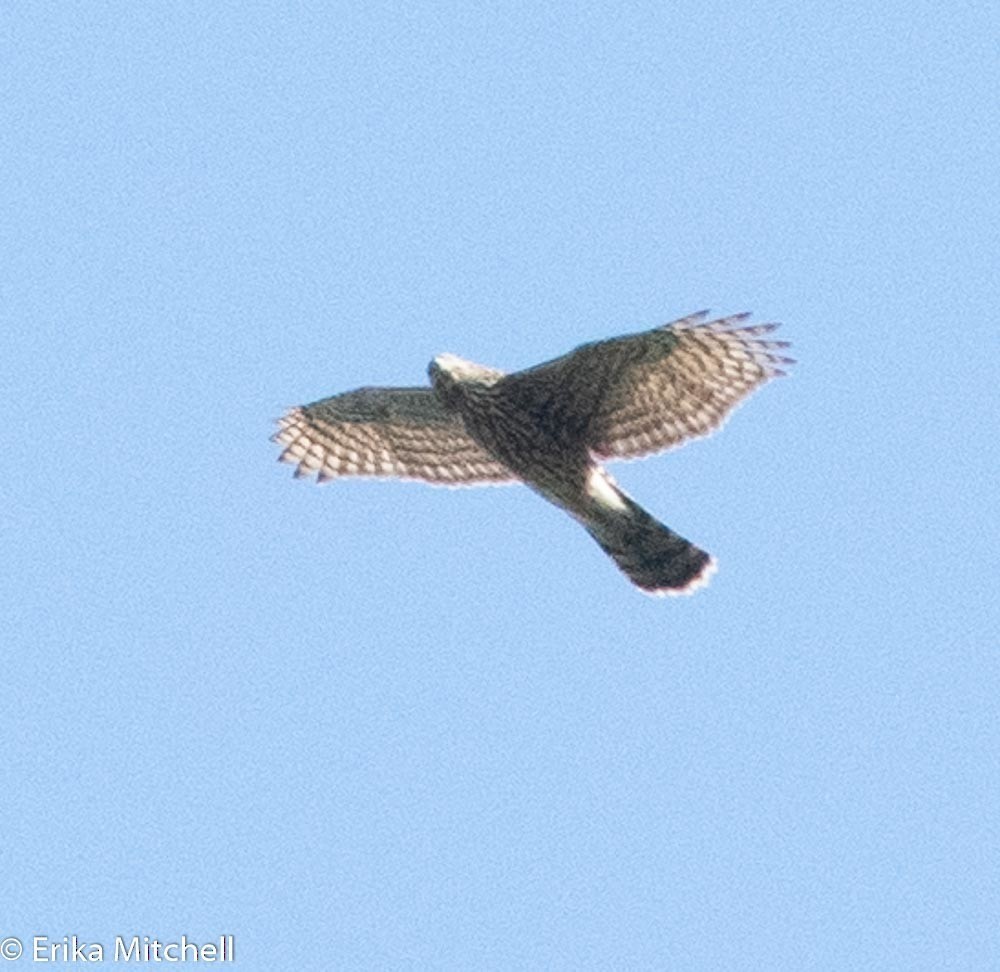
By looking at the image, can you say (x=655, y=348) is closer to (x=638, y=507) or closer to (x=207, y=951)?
(x=638, y=507)

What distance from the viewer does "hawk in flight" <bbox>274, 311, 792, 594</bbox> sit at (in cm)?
1384

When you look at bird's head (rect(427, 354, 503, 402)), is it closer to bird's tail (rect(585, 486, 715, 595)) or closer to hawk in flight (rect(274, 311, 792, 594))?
hawk in flight (rect(274, 311, 792, 594))

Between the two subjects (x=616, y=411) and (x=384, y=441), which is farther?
(x=384, y=441)

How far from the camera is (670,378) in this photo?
14.1 m

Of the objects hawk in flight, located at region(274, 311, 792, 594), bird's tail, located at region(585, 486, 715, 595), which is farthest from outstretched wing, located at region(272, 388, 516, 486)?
bird's tail, located at region(585, 486, 715, 595)

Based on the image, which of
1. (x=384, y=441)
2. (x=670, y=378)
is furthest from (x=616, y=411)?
(x=384, y=441)

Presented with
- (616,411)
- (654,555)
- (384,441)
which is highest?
(384,441)

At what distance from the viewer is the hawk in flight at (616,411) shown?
45.4 ft

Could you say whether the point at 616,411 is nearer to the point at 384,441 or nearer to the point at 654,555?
the point at 654,555

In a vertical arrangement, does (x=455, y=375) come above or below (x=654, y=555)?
above

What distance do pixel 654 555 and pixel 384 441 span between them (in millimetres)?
2027

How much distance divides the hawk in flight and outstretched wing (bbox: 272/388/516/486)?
1.69 feet

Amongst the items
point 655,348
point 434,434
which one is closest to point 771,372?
point 655,348

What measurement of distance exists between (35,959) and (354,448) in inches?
149
